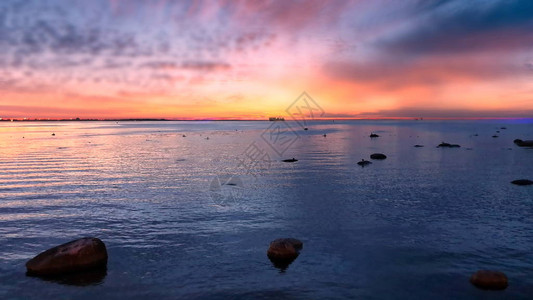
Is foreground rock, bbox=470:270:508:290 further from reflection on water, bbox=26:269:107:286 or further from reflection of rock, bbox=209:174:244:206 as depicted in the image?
reflection of rock, bbox=209:174:244:206

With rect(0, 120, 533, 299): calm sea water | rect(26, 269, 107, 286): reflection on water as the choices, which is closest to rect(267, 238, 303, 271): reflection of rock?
rect(0, 120, 533, 299): calm sea water

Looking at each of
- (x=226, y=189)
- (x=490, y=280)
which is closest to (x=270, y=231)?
(x=490, y=280)

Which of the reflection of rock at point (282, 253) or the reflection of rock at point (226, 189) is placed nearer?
the reflection of rock at point (282, 253)

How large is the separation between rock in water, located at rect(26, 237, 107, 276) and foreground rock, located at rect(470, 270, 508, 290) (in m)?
17.6

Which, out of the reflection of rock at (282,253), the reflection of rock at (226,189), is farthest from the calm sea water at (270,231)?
the reflection of rock at (282,253)

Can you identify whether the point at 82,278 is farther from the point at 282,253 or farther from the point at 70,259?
the point at 282,253

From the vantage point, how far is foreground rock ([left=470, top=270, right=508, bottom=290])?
47.9ft

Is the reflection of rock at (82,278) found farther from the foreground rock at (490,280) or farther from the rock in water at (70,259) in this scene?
the foreground rock at (490,280)

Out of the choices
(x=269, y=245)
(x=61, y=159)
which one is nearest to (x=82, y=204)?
(x=269, y=245)

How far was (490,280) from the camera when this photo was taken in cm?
1469

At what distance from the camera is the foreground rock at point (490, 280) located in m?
14.6

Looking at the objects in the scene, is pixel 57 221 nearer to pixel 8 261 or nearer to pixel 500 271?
pixel 8 261

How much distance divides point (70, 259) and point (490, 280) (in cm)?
1917

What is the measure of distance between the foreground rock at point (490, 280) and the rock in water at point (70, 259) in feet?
57.7
